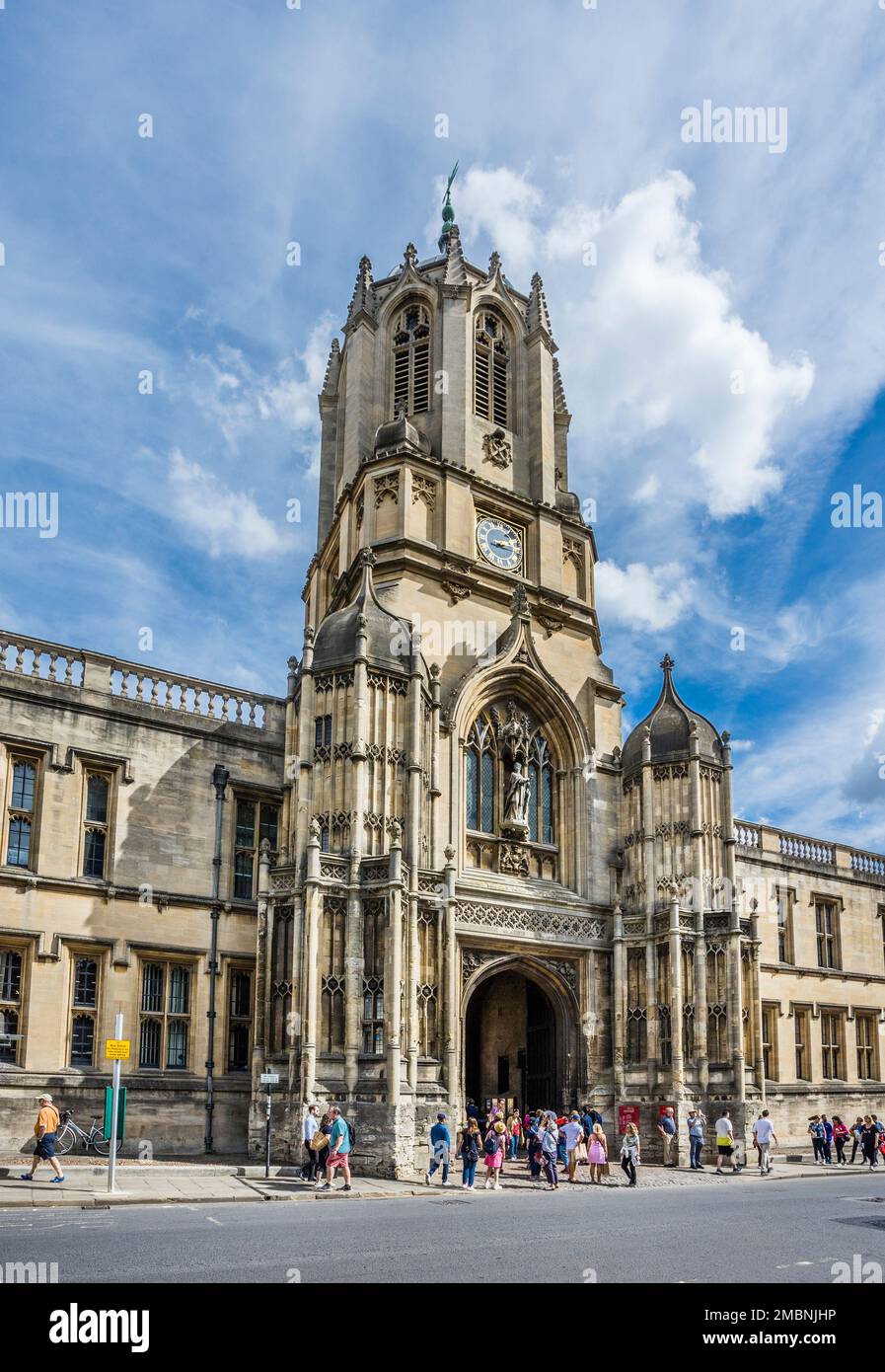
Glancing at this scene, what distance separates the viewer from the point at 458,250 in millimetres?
38031

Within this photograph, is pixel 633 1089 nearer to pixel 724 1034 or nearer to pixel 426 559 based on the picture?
pixel 724 1034

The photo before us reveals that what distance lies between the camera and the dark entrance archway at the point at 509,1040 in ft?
104

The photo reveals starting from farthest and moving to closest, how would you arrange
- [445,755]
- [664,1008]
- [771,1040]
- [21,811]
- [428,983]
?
[771,1040]
[664,1008]
[445,755]
[428,983]
[21,811]

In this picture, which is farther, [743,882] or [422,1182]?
[743,882]

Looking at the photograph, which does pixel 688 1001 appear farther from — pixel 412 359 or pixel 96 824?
pixel 412 359

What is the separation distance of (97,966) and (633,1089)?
528 inches

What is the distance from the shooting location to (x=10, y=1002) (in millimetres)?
24469

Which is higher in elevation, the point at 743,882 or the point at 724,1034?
A: the point at 743,882

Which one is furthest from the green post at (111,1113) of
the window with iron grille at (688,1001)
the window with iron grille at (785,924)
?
the window with iron grille at (785,924)

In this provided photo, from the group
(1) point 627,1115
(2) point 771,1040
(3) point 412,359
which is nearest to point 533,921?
(1) point 627,1115

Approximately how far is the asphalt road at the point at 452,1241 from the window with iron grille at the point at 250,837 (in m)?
10.5

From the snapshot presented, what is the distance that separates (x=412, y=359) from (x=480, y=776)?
13.7 m

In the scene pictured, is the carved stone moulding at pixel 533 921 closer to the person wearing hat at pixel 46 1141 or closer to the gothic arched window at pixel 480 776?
the gothic arched window at pixel 480 776
